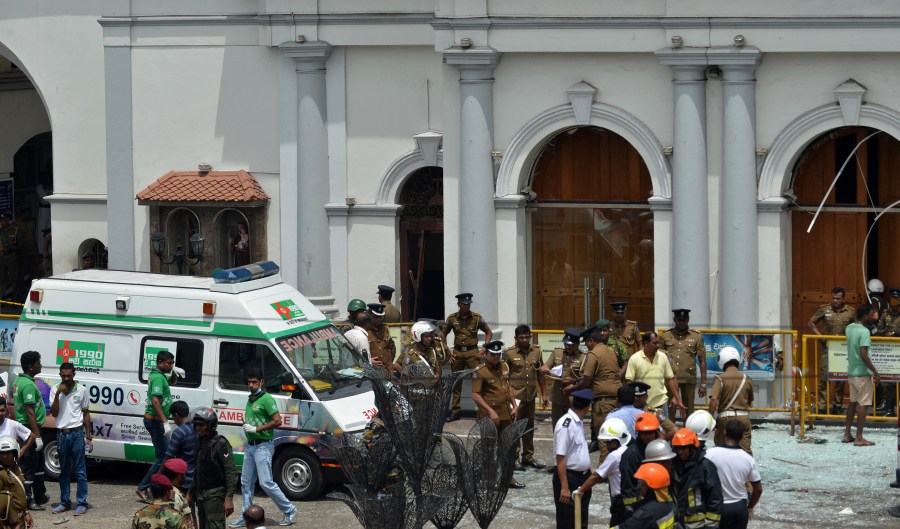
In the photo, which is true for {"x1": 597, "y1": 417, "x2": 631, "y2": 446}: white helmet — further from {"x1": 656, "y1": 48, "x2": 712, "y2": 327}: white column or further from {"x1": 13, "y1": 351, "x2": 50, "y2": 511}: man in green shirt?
{"x1": 656, "y1": 48, "x2": 712, "y2": 327}: white column

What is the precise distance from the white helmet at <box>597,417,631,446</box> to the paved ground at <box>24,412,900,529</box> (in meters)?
2.00

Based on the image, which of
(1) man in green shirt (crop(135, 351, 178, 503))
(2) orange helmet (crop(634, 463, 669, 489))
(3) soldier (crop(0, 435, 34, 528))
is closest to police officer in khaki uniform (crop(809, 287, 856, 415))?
(1) man in green shirt (crop(135, 351, 178, 503))

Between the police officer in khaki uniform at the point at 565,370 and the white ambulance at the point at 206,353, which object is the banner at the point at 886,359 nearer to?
the police officer in khaki uniform at the point at 565,370

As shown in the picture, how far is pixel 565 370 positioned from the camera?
1947 cm

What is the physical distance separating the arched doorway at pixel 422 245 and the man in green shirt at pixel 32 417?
8073 mm

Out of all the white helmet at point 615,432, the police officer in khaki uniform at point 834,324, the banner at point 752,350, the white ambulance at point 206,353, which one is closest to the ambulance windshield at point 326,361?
the white ambulance at point 206,353

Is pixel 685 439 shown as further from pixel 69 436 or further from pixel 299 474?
pixel 69 436

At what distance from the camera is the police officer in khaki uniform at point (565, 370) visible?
19.3 meters

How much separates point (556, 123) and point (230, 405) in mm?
6698

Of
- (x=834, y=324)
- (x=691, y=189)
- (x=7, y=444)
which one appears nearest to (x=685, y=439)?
(x=7, y=444)

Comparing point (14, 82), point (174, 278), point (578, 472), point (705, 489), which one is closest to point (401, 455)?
point (578, 472)

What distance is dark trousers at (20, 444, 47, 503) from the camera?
1800cm

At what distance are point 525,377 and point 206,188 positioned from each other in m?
7.99

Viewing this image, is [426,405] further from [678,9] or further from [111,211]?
[111,211]
